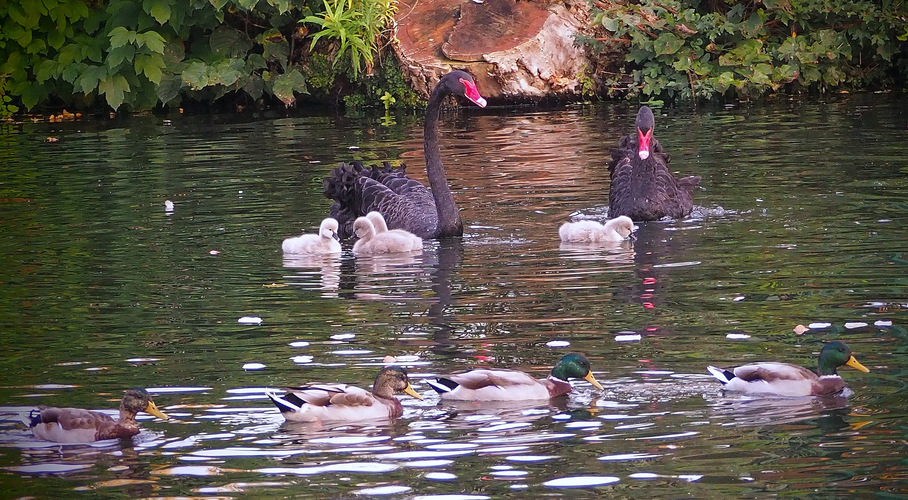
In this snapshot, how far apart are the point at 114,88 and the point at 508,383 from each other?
17915 millimetres

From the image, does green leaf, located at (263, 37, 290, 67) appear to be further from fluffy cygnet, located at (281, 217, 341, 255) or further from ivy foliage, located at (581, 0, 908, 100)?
fluffy cygnet, located at (281, 217, 341, 255)

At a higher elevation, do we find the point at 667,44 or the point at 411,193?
the point at 667,44

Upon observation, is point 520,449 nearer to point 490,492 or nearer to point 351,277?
point 490,492

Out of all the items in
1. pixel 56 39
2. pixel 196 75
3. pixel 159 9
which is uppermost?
pixel 159 9

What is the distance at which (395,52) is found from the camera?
75.9 feet

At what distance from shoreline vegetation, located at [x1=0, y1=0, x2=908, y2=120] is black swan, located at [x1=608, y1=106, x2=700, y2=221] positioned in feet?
29.6

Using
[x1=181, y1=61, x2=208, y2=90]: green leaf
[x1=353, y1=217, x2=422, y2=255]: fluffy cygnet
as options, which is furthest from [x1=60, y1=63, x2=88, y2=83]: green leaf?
[x1=353, y1=217, x2=422, y2=255]: fluffy cygnet

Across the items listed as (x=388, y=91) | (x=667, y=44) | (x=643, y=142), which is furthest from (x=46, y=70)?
(x=643, y=142)

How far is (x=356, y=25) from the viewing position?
2289 centimetres

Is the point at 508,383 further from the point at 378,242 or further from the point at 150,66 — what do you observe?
the point at 150,66

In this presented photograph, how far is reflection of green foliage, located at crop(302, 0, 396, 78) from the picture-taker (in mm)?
22750

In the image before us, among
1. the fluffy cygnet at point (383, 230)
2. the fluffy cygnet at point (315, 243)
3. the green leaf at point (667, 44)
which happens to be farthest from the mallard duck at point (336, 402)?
the green leaf at point (667, 44)

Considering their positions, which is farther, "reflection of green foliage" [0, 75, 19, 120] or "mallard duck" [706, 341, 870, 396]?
"reflection of green foliage" [0, 75, 19, 120]

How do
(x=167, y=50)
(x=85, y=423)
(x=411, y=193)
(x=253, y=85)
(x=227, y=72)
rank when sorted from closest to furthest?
(x=85, y=423) → (x=411, y=193) → (x=227, y=72) → (x=253, y=85) → (x=167, y=50)
